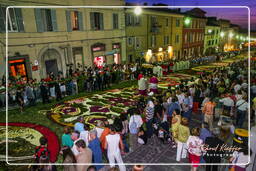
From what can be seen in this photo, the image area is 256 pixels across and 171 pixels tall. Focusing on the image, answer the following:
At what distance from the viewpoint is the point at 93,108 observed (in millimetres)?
12734

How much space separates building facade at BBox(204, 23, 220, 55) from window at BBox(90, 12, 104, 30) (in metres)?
41.6

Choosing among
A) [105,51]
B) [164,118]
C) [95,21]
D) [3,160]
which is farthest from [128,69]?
[3,160]

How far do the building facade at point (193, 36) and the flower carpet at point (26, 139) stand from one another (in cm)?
4144

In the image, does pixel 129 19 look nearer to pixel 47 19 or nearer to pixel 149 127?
pixel 47 19

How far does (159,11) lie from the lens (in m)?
33.9

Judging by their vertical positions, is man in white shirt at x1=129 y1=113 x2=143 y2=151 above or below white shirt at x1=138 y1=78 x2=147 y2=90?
below

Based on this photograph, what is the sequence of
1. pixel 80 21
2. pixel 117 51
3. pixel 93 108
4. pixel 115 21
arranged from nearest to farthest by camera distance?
pixel 93 108 → pixel 80 21 → pixel 115 21 → pixel 117 51

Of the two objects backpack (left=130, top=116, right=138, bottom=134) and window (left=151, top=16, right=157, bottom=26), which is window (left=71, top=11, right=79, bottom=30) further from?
backpack (left=130, top=116, right=138, bottom=134)

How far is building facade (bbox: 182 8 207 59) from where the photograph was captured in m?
45.5

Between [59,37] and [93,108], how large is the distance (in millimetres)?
11473

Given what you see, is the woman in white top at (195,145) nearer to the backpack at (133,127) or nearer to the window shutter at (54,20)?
the backpack at (133,127)

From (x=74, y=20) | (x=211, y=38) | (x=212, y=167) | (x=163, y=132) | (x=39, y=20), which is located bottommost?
(x=212, y=167)

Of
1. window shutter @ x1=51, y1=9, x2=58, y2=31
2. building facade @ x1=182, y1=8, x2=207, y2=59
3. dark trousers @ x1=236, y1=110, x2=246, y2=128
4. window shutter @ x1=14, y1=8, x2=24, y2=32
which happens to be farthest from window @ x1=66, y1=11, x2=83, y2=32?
building facade @ x1=182, y1=8, x2=207, y2=59

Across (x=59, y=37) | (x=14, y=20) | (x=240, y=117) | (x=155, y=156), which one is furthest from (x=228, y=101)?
(x=14, y=20)
